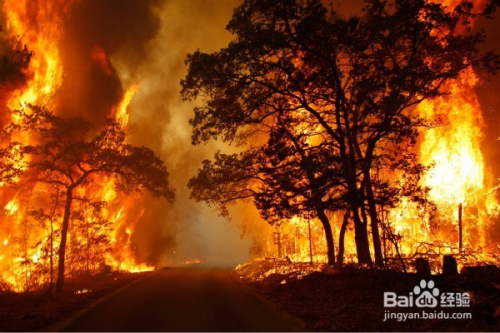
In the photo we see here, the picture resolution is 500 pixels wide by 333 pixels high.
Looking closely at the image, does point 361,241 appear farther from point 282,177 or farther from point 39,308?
point 39,308

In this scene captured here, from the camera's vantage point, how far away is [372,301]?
1100 cm

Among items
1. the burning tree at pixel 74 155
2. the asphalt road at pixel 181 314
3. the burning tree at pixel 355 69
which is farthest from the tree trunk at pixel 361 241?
the burning tree at pixel 74 155

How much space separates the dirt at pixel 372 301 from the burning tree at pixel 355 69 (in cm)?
256

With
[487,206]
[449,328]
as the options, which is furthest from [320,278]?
[487,206]

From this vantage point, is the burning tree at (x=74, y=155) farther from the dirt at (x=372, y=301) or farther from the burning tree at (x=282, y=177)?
the dirt at (x=372, y=301)

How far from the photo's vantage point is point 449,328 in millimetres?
8180

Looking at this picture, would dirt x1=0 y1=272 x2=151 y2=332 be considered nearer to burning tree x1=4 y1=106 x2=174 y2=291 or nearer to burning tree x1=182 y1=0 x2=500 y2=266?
burning tree x1=4 y1=106 x2=174 y2=291

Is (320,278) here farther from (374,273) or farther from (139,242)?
(139,242)

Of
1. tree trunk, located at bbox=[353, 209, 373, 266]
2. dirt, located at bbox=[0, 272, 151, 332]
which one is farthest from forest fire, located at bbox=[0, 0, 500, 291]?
dirt, located at bbox=[0, 272, 151, 332]

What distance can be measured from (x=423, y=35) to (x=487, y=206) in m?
27.5

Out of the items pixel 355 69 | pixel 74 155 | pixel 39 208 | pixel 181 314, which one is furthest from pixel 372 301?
pixel 39 208

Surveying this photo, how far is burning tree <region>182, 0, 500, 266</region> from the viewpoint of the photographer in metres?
14.6

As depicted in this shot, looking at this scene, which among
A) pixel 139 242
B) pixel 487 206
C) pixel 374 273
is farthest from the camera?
pixel 139 242

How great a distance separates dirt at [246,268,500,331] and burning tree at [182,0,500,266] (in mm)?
2558
